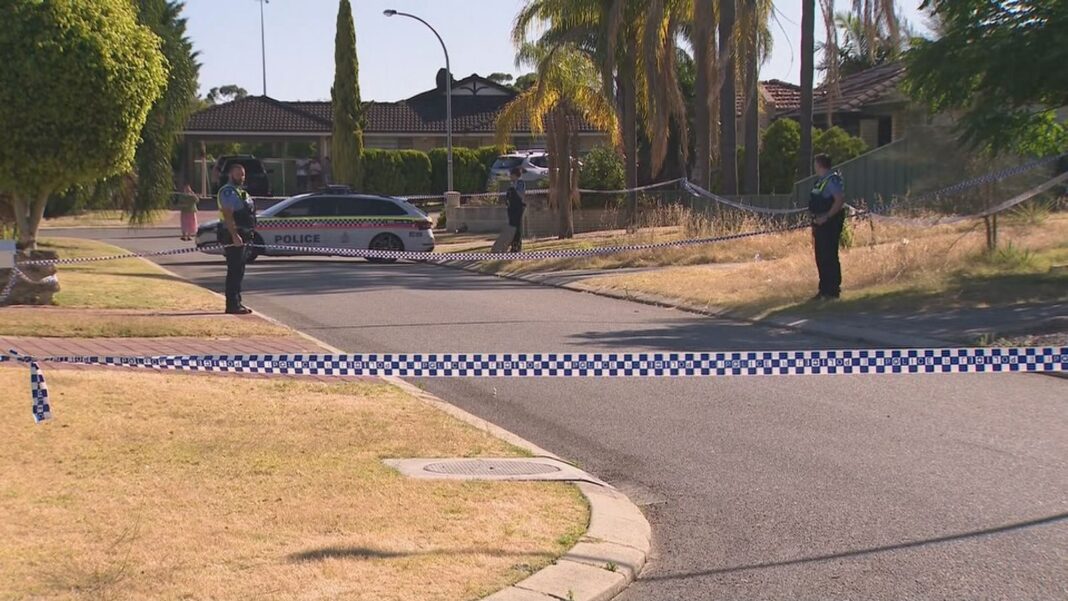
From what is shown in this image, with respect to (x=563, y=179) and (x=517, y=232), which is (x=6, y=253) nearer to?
(x=517, y=232)

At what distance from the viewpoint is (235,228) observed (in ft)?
49.3

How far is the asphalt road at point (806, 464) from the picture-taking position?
5910 millimetres

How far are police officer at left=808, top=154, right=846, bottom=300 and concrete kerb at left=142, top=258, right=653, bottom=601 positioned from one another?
28.2ft

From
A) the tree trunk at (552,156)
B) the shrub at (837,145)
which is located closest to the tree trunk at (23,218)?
the tree trunk at (552,156)

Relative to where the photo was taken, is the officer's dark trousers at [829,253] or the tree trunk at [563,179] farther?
the tree trunk at [563,179]

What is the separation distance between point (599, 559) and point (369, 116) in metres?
60.4

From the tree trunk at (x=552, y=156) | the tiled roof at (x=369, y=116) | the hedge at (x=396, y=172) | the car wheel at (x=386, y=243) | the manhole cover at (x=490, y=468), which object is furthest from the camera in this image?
the tiled roof at (x=369, y=116)

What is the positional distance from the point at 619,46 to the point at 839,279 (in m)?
18.2

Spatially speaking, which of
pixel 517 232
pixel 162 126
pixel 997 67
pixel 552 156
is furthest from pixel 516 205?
pixel 997 67

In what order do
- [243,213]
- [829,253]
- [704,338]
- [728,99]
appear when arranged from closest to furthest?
[704,338] → [243,213] → [829,253] → [728,99]

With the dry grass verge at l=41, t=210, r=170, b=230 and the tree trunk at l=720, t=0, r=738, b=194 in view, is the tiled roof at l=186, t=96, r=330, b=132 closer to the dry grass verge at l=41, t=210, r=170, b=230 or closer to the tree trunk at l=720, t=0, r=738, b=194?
the dry grass verge at l=41, t=210, r=170, b=230

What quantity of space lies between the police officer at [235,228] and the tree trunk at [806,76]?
15.5 metres

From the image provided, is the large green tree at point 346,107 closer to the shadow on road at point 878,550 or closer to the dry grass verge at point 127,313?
the dry grass verge at point 127,313

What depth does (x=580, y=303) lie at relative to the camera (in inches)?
722
